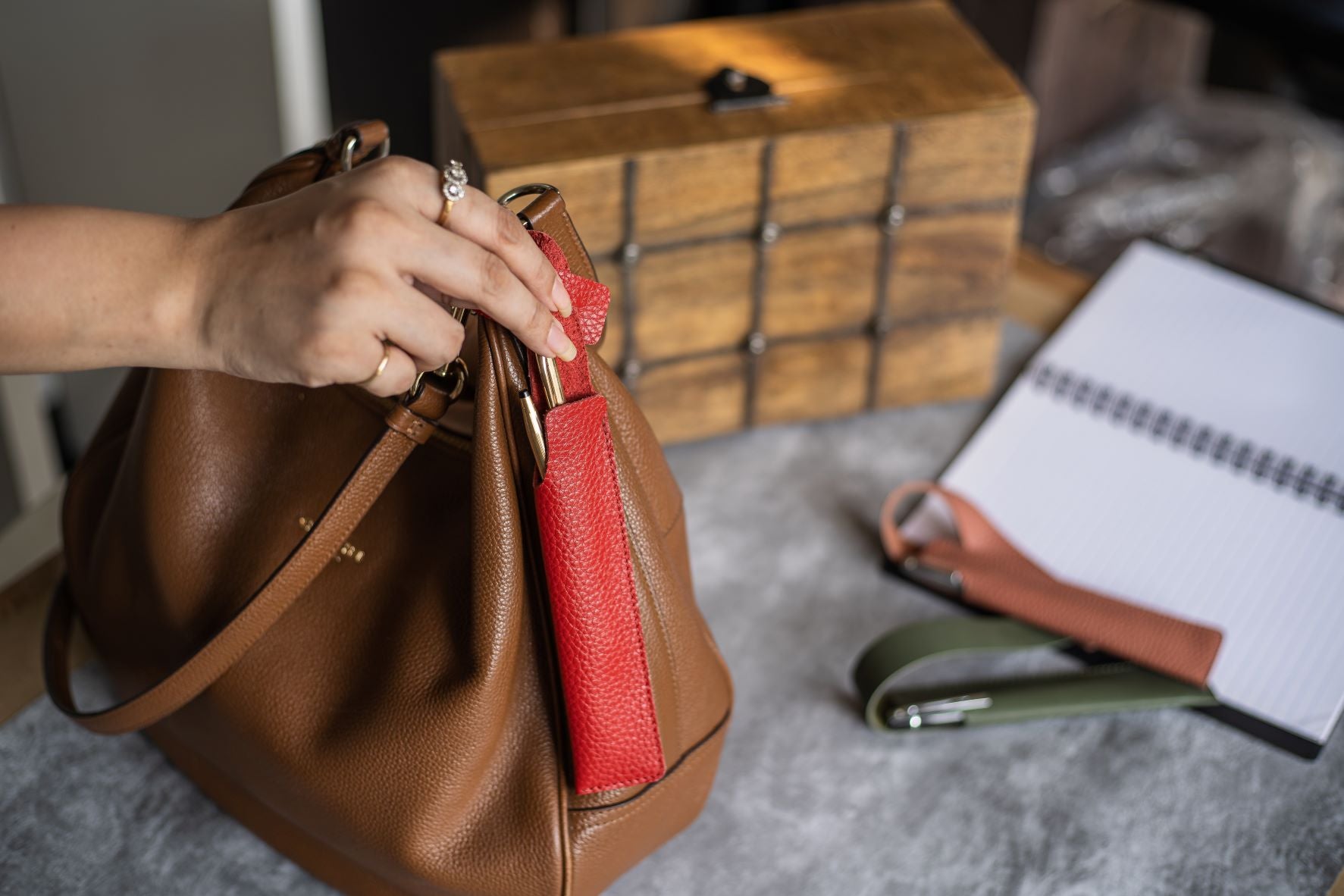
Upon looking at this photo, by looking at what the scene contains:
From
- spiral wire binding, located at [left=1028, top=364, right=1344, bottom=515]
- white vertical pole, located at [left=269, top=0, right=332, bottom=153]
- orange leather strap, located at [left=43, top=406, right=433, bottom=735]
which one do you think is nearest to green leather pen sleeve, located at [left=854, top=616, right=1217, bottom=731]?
spiral wire binding, located at [left=1028, top=364, right=1344, bottom=515]

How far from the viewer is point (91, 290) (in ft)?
1.51

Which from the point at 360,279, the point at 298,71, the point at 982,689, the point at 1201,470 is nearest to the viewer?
the point at 360,279

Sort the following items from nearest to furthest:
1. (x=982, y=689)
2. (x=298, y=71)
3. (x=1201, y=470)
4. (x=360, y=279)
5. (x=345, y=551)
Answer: (x=360, y=279) < (x=345, y=551) < (x=982, y=689) < (x=1201, y=470) < (x=298, y=71)

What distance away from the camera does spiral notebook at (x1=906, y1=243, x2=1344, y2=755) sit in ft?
2.26

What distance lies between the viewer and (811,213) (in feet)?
2.41

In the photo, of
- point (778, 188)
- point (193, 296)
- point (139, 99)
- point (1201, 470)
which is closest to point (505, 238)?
point (193, 296)

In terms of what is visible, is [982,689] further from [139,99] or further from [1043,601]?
[139,99]

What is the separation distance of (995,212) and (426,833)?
49 cm

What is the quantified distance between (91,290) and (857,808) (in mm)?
410

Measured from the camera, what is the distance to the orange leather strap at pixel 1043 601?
0.65 metres

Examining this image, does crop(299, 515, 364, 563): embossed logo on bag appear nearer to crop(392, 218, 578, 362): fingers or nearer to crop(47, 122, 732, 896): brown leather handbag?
crop(47, 122, 732, 896): brown leather handbag

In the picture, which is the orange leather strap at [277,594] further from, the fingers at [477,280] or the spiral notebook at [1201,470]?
the spiral notebook at [1201,470]

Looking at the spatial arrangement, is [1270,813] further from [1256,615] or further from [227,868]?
[227,868]

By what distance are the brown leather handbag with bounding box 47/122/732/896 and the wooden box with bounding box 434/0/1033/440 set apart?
0.17 meters
